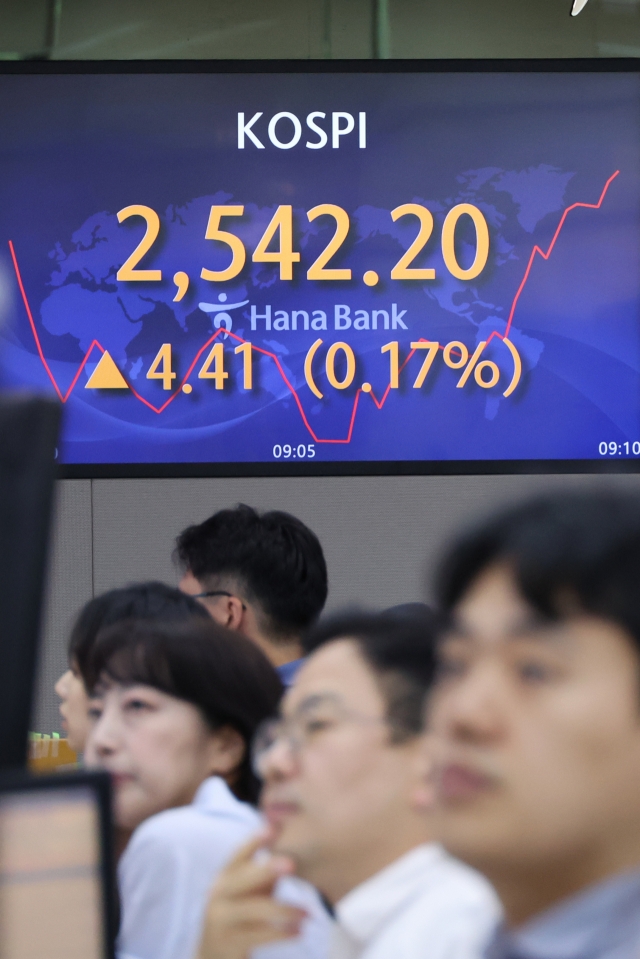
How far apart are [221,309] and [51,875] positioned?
6.15 feet

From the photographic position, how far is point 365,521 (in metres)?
2.58

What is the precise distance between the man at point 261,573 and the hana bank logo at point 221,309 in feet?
1.76

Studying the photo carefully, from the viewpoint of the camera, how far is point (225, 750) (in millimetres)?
667

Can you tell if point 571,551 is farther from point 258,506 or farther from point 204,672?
point 258,506

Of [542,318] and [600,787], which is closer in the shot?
[600,787]

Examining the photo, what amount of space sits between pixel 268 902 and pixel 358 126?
199 centimetres

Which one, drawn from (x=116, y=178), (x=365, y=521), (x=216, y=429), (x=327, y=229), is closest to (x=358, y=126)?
(x=327, y=229)

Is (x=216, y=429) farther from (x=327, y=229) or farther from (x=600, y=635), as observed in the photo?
(x=600, y=635)

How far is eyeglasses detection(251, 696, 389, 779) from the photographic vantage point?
1.57 feet

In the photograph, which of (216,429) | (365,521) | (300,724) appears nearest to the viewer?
(300,724)

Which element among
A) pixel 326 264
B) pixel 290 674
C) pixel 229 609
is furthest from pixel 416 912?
pixel 326 264
